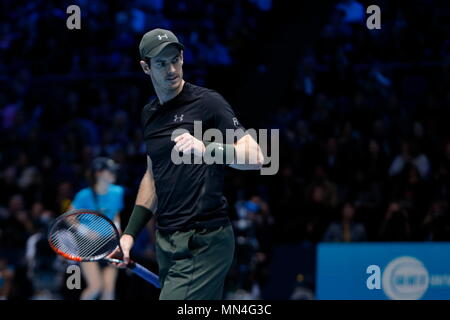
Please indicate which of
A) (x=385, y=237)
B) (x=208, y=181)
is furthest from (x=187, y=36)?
(x=208, y=181)

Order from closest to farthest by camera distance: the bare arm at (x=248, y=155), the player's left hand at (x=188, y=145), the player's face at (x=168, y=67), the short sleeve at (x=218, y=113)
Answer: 1. the player's left hand at (x=188, y=145)
2. the bare arm at (x=248, y=155)
3. the short sleeve at (x=218, y=113)
4. the player's face at (x=168, y=67)

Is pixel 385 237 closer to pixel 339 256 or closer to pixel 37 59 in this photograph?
pixel 339 256

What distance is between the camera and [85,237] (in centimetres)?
444

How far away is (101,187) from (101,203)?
0.17 meters

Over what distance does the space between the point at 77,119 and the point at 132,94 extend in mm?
803

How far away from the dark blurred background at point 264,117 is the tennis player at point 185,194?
13.8 ft

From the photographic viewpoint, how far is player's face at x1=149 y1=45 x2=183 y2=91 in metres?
4.01

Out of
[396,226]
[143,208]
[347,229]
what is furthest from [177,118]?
[347,229]

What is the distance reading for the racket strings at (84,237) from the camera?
436cm

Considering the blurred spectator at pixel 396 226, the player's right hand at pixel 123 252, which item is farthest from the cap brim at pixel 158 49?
the blurred spectator at pixel 396 226

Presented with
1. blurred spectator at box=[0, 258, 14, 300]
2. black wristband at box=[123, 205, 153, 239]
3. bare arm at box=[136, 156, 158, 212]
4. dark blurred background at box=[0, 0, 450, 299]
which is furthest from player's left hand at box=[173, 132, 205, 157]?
blurred spectator at box=[0, 258, 14, 300]

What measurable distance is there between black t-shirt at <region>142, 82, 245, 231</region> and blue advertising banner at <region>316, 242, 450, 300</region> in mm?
3759

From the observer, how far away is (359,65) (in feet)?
35.1

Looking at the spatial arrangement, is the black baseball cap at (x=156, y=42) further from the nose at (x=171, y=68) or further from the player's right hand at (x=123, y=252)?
the player's right hand at (x=123, y=252)
